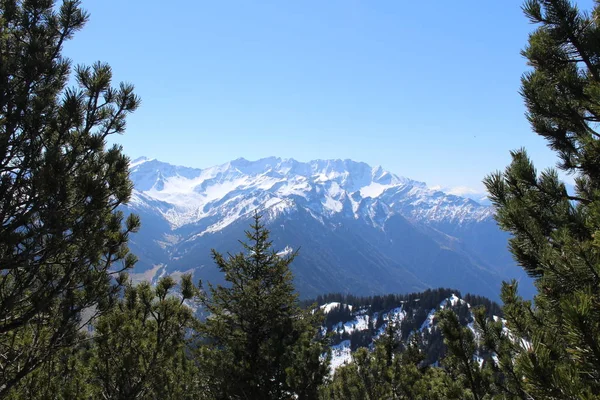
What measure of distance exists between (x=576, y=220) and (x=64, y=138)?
7.70 metres

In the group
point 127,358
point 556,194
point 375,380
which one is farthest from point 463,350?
point 375,380

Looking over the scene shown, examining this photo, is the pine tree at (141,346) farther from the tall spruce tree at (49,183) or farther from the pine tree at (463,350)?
the pine tree at (463,350)

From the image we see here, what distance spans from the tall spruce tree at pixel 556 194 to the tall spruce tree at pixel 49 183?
6.36m

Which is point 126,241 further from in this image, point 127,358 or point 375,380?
point 375,380

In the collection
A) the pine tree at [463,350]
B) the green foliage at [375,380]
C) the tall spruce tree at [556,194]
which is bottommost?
the green foliage at [375,380]

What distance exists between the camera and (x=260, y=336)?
46.3 feet

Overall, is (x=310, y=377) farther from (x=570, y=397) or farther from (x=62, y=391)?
(x=570, y=397)

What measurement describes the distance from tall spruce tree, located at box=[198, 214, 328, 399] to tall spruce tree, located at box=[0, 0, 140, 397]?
18.7 feet

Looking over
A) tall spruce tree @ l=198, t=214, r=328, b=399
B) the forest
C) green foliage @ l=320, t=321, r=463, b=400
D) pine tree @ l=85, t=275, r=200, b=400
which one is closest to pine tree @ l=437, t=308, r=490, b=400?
the forest

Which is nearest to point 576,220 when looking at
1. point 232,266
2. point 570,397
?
point 570,397

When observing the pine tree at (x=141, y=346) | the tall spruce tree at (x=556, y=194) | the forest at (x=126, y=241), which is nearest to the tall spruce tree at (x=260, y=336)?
the forest at (x=126, y=241)

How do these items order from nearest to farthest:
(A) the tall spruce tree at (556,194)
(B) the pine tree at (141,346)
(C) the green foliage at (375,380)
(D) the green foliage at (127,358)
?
(A) the tall spruce tree at (556,194) < (D) the green foliage at (127,358) < (B) the pine tree at (141,346) < (C) the green foliage at (375,380)

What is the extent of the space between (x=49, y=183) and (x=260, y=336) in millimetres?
10352

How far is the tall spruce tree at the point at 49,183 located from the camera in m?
5.83
